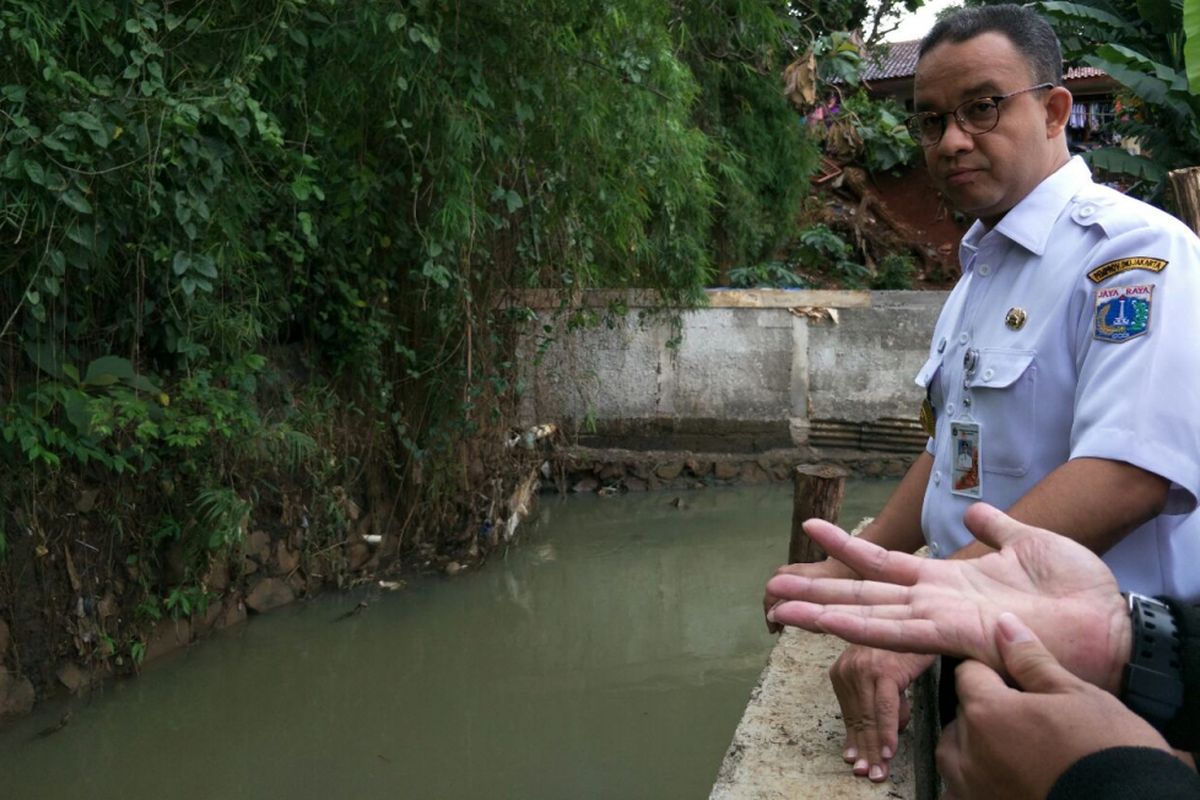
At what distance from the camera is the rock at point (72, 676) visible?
4535 mm

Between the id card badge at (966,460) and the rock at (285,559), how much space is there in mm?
4685

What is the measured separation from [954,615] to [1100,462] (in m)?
0.42

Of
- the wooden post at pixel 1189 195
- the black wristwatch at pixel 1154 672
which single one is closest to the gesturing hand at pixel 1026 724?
the black wristwatch at pixel 1154 672

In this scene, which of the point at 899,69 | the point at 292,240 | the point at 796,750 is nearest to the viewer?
the point at 796,750

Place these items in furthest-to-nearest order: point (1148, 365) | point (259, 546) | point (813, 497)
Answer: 1. point (259, 546)
2. point (813, 497)
3. point (1148, 365)

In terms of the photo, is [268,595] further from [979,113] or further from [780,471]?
[979,113]

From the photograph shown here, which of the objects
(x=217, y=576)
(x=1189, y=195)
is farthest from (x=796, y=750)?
(x=217, y=576)

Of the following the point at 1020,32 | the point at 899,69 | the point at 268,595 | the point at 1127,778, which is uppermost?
the point at 899,69

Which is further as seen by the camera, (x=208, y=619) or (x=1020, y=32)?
(x=208, y=619)

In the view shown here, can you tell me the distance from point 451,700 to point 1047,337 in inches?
154

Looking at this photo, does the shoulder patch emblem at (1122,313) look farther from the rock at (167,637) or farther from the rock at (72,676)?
the rock at (167,637)

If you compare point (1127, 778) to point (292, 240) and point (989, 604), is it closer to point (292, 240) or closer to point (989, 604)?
point (989, 604)

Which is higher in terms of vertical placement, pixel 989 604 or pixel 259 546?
pixel 989 604

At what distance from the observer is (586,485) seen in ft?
29.0
